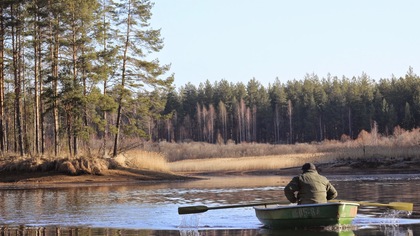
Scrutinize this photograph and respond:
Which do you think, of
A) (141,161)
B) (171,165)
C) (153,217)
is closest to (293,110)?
(171,165)

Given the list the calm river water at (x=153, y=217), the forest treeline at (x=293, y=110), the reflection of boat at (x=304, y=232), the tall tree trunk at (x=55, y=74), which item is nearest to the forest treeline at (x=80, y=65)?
the tall tree trunk at (x=55, y=74)

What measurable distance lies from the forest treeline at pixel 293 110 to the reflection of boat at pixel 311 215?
113 metres

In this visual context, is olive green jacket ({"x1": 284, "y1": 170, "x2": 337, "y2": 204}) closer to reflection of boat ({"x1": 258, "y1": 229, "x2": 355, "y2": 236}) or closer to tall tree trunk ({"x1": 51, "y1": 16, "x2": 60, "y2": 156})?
reflection of boat ({"x1": 258, "y1": 229, "x2": 355, "y2": 236})

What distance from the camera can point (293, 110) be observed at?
6033 inches

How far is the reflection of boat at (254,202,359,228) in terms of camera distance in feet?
58.2

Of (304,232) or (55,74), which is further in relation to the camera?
(55,74)

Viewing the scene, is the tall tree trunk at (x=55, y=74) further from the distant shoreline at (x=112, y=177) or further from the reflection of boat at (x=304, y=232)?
the reflection of boat at (x=304, y=232)

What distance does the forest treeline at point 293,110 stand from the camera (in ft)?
455

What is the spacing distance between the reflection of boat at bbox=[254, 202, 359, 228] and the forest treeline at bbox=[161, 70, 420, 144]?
113m

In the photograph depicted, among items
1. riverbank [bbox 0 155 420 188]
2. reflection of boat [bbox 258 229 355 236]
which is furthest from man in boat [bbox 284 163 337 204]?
riverbank [bbox 0 155 420 188]

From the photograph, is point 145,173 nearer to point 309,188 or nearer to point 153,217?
point 153,217

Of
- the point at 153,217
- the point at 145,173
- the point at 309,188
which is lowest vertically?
the point at 153,217

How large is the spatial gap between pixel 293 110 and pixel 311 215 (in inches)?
5361

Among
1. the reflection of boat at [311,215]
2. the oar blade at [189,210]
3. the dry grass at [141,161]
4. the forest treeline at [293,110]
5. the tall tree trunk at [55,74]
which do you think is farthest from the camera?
the forest treeline at [293,110]
